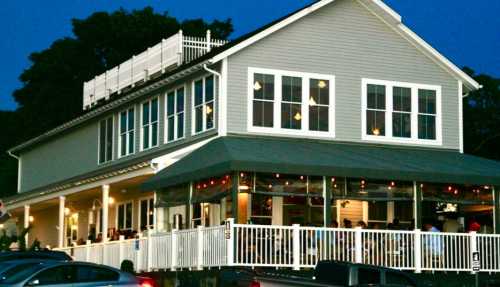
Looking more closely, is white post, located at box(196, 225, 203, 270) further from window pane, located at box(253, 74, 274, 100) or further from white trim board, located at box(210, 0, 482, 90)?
white trim board, located at box(210, 0, 482, 90)

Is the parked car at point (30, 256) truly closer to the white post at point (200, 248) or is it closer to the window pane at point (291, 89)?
the white post at point (200, 248)

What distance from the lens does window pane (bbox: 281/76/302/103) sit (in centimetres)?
3309

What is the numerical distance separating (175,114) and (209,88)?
2879 mm

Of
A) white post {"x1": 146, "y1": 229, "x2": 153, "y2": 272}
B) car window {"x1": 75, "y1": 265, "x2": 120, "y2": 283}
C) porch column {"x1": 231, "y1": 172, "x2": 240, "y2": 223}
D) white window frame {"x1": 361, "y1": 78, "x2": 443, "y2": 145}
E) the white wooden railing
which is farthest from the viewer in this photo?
the white wooden railing

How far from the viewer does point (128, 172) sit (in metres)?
34.6

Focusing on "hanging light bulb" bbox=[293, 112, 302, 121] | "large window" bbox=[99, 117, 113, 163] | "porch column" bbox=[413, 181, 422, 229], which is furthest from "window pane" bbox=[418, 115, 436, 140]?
"large window" bbox=[99, 117, 113, 163]

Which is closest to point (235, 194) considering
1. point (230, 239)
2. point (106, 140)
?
point (230, 239)

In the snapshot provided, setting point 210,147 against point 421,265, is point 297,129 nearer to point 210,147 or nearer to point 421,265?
point 210,147

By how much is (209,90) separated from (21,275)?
478 inches

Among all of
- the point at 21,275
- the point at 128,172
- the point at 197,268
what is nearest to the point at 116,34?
the point at 128,172

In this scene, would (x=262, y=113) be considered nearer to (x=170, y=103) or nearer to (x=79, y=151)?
(x=170, y=103)

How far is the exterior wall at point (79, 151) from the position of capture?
3553 centimetres

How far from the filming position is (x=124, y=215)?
42.4 metres

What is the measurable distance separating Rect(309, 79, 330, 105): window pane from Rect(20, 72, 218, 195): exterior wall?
10.00ft
